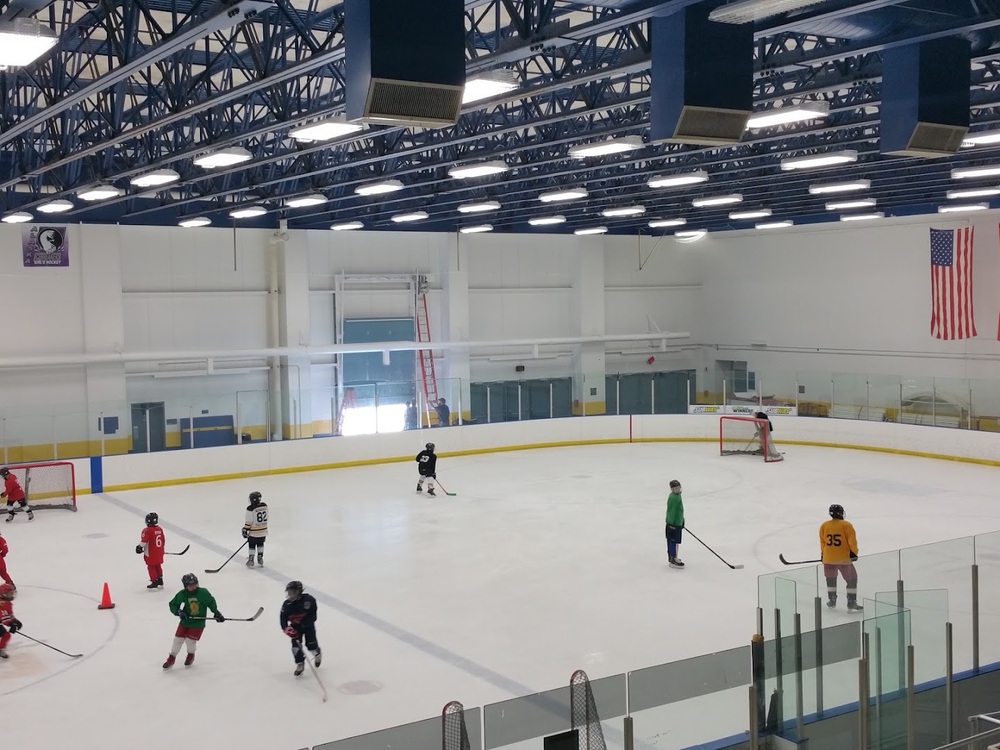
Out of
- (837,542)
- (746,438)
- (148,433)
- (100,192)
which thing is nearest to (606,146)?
(837,542)

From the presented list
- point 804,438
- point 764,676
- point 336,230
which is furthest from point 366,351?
point 764,676

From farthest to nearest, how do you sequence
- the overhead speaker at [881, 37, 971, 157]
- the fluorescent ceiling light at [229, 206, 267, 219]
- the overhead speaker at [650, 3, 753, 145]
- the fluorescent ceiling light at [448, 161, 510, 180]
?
the fluorescent ceiling light at [229, 206, 267, 219] → the fluorescent ceiling light at [448, 161, 510, 180] → the overhead speaker at [881, 37, 971, 157] → the overhead speaker at [650, 3, 753, 145]

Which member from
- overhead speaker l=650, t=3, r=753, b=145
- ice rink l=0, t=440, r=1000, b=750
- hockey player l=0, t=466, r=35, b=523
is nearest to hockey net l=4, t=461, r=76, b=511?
ice rink l=0, t=440, r=1000, b=750

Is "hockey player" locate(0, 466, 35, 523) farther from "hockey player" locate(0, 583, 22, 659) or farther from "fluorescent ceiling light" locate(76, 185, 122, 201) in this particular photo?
"hockey player" locate(0, 583, 22, 659)

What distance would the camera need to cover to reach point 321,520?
2028 centimetres

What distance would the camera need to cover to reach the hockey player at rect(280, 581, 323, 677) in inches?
441

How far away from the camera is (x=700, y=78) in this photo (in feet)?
25.8

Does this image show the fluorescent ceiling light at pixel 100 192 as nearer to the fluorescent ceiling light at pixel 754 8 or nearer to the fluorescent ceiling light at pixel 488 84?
the fluorescent ceiling light at pixel 488 84

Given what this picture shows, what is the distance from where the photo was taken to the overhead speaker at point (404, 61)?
6.59 meters

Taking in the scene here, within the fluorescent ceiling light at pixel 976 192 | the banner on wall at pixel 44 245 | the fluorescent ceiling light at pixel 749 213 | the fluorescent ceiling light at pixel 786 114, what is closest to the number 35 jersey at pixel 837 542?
the fluorescent ceiling light at pixel 786 114

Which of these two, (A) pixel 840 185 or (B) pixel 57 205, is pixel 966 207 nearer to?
(A) pixel 840 185

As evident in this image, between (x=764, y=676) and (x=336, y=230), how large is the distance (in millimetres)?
25748

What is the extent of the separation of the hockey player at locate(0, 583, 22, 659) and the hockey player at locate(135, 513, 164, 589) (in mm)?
2571

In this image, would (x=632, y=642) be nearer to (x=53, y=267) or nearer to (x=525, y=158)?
(x=525, y=158)
